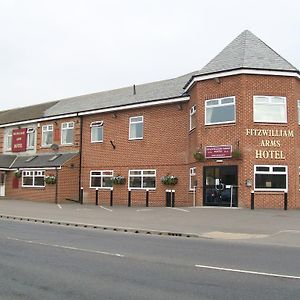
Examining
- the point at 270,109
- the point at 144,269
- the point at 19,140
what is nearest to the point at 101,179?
the point at 19,140

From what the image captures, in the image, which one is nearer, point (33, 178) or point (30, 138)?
point (33, 178)

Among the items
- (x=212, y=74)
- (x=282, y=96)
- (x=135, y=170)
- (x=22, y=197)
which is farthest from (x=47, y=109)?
(x=282, y=96)

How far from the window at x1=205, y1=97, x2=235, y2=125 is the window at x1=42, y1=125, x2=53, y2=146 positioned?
14.9 meters

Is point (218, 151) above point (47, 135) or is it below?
below

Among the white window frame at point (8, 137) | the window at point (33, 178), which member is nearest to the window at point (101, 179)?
the window at point (33, 178)

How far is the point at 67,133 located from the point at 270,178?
653 inches

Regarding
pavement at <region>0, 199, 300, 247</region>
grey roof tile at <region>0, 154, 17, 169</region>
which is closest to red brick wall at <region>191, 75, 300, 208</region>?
pavement at <region>0, 199, 300, 247</region>

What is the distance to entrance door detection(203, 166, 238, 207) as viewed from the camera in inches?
915

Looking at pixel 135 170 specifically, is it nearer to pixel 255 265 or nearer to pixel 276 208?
pixel 276 208

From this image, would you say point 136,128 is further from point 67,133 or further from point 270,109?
point 270,109

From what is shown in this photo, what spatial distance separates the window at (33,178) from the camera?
33062 millimetres

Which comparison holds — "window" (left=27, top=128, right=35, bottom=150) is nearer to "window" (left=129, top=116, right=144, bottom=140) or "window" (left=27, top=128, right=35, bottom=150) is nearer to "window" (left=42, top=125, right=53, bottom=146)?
"window" (left=42, top=125, right=53, bottom=146)

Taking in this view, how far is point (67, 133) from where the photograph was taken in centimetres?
3438

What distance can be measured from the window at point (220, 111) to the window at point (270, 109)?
3.82 ft
